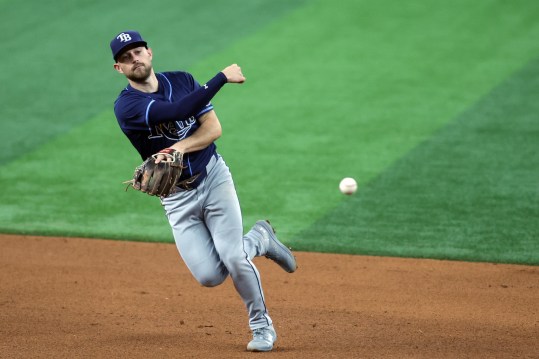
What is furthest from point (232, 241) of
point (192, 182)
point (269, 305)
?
point (269, 305)

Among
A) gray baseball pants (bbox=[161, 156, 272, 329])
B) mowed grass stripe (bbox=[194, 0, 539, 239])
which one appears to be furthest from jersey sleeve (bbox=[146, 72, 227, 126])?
mowed grass stripe (bbox=[194, 0, 539, 239])

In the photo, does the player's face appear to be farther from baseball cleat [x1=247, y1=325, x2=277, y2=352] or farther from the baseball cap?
baseball cleat [x1=247, y1=325, x2=277, y2=352]

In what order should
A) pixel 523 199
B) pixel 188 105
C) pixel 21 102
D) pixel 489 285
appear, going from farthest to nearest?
pixel 21 102
pixel 523 199
pixel 489 285
pixel 188 105

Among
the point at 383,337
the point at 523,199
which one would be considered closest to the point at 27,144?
the point at 523,199

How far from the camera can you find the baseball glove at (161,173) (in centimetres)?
559

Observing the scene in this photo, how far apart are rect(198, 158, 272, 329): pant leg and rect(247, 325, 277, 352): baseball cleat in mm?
38

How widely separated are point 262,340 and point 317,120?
21.9 feet

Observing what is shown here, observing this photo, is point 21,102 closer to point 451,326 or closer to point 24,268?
point 24,268

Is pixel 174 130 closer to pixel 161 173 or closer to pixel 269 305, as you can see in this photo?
pixel 161 173

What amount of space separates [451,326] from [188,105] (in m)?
2.42

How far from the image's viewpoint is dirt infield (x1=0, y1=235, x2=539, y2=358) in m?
5.98

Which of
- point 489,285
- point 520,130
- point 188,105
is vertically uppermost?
point 188,105

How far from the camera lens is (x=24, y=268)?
8172mm

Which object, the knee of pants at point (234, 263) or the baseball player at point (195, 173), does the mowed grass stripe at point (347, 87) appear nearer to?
the baseball player at point (195, 173)
